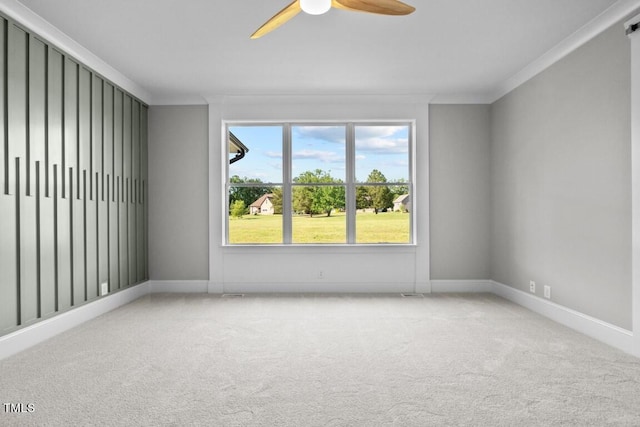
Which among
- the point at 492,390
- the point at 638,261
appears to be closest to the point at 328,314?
the point at 492,390

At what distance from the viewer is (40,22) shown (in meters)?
3.16

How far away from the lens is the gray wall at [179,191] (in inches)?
Answer: 208

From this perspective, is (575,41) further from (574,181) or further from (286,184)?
(286,184)

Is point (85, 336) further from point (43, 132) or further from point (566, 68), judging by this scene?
point (566, 68)

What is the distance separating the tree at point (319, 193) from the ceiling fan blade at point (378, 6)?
3.11m

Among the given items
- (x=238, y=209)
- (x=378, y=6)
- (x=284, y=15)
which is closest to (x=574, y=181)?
(x=378, y=6)

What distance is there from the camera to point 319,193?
17.9 ft

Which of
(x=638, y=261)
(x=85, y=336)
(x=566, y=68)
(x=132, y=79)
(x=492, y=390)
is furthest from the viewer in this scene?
(x=132, y=79)

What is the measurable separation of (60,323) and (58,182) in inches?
51.0

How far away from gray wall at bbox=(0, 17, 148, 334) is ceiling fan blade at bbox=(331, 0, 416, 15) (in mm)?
2600

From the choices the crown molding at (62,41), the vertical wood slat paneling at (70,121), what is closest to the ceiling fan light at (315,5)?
the crown molding at (62,41)

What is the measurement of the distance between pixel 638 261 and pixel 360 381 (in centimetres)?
231

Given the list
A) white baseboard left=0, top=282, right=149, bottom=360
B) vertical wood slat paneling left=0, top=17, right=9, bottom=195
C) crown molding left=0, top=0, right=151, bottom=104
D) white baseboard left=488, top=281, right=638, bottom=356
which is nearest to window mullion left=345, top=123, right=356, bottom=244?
white baseboard left=488, top=281, right=638, bottom=356

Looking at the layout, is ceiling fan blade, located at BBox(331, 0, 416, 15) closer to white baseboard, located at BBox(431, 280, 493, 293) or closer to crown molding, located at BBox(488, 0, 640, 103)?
crown molding, located at BBox(488, 0, 640, 103)
